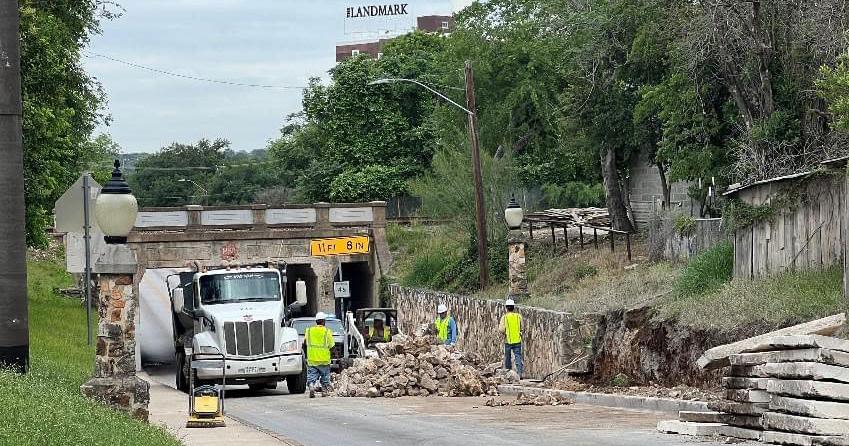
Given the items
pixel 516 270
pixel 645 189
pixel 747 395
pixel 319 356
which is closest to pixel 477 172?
pixel 516 270

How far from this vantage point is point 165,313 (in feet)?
242

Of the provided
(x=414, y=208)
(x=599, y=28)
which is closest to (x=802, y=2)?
(x=599, y=28)

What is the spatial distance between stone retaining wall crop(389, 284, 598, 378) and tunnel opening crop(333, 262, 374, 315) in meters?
6.76

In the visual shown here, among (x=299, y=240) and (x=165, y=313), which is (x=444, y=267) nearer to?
(x=299, y=240)

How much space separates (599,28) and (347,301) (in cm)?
2591

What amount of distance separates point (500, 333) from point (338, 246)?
21.1m

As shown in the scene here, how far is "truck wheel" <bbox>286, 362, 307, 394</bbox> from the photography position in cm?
3312

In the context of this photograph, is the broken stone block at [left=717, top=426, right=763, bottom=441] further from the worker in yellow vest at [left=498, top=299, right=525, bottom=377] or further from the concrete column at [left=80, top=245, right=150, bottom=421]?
the worker in yellow vest at [left=498, top=299, right=525, bottom=377]

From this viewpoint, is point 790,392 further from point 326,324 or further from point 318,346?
point 326,324

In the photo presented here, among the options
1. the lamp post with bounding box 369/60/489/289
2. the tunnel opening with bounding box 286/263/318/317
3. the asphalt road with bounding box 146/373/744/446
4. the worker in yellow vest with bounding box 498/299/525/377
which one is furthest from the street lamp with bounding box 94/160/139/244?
the tunnel opening with bounding box 286/263/318/317

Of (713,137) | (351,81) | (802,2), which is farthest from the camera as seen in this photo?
(351,81)

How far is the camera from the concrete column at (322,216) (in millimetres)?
59812

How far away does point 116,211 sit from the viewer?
1848 centimetres

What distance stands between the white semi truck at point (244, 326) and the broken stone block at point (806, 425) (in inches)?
697
